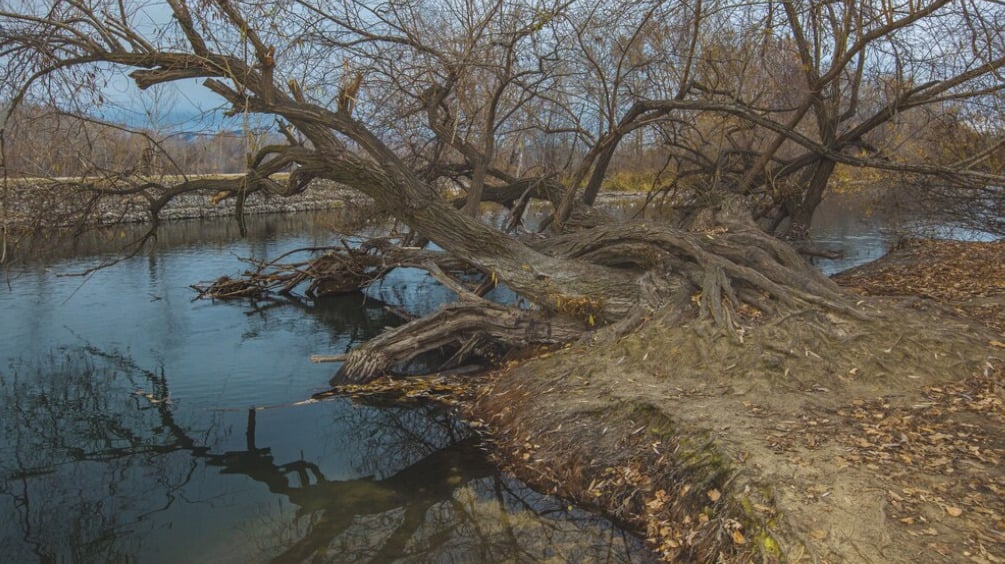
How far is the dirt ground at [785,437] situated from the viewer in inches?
166

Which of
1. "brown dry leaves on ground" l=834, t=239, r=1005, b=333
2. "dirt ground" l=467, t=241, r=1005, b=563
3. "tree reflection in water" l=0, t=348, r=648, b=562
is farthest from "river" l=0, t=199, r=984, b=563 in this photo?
"brown dry leaves on ground" l=834, t=239, r=1005, b=333

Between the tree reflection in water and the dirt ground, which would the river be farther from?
the dirt ground

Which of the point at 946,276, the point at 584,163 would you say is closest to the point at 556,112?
the point at 584,163

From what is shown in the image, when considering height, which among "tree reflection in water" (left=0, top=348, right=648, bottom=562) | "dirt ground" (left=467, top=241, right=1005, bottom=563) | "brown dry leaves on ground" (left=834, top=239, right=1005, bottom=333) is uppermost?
"brown dry leaves on ground" (left=834, top=239, right=1005, bottom=333)

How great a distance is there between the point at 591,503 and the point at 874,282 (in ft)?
23.6

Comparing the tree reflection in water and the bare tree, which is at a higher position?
the bare tree

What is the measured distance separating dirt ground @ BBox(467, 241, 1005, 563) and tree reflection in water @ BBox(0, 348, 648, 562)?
430mm

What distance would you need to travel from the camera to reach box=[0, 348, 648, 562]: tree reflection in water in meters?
5.18

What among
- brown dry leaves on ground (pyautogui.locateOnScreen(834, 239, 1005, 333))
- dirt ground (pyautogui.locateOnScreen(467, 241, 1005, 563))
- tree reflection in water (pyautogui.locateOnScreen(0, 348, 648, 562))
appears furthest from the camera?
brown dry leaves on ground (pyautogui.locateOnScreen(834, 239, 1005, 333))

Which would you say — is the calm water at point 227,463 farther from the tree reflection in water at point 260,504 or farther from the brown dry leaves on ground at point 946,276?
the brown dry leaves on ground at point 946,276

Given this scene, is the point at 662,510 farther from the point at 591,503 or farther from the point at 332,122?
the point at 332,122

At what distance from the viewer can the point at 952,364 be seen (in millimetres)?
6234

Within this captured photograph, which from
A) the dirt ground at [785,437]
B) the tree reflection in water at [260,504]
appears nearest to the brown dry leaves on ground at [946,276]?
the dirt ground at [785,437]

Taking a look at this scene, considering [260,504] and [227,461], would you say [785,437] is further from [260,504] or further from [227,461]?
[227,461]
